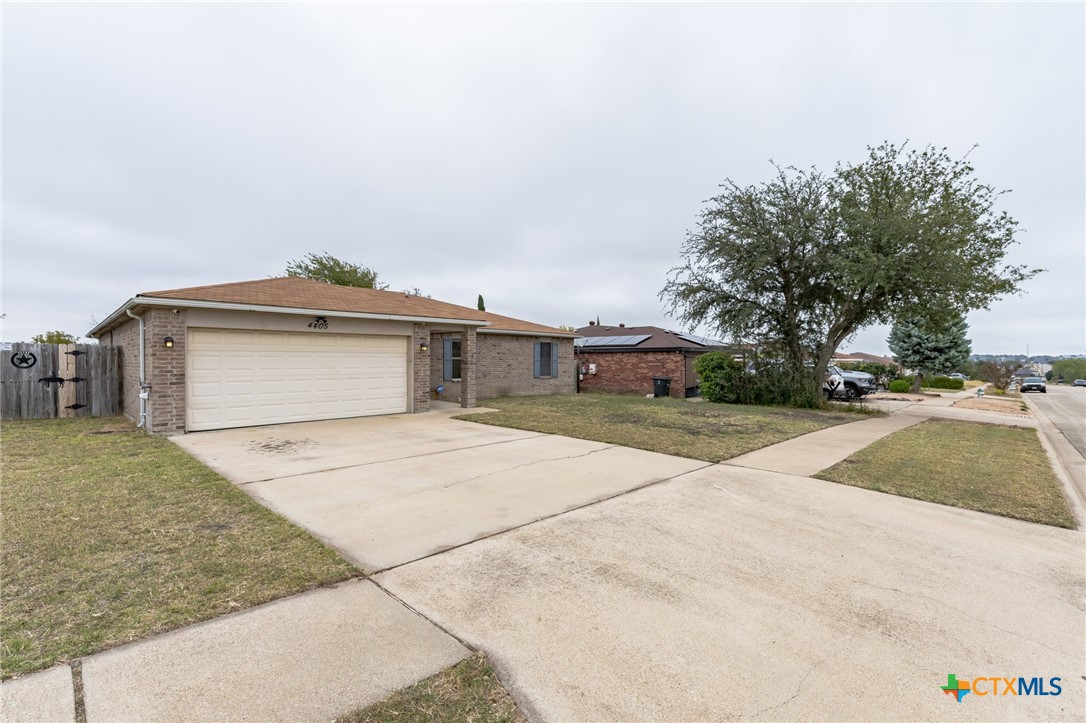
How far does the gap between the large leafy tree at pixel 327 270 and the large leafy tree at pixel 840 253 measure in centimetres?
2163

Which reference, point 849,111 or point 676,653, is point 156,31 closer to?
point 676,653

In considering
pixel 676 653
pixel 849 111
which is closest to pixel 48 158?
pixel 676 653

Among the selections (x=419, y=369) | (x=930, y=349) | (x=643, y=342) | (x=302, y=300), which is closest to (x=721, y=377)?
(x=643, y=342)

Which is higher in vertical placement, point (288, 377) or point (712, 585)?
point (288, 377)

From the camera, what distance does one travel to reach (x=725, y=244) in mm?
15492

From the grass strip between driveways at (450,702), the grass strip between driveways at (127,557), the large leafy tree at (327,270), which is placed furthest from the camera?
the large leafy tree at (327,270)

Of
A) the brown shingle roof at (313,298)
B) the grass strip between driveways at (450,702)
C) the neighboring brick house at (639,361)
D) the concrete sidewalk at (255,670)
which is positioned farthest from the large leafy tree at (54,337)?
the grass strip between driveways at (450,702)

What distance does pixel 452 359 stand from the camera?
16.0 metres

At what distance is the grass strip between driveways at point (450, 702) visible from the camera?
1909 mm

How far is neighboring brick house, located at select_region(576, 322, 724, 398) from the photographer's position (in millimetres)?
19703

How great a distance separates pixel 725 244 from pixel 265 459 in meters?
14.4

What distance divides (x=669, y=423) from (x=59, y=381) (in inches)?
542

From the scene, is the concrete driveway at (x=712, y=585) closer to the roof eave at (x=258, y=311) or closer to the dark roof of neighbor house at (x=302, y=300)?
the roof eave at (x=258, y=311)

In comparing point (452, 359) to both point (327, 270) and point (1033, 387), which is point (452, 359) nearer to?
point (327, 270)
